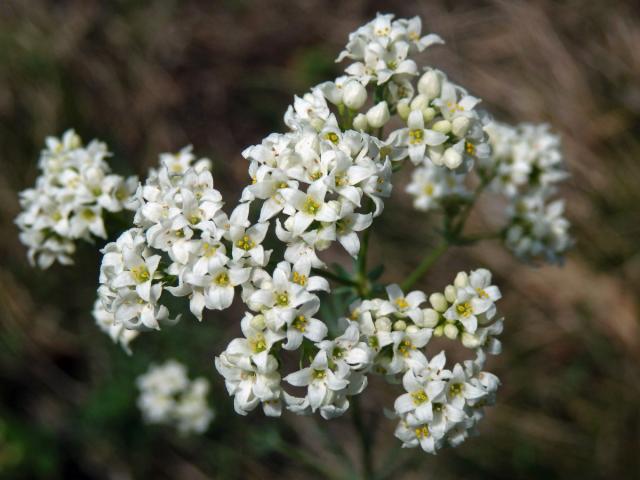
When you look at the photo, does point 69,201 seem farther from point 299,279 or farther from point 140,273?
point 299,279

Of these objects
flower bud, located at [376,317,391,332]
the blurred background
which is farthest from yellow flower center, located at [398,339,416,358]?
the blurred background

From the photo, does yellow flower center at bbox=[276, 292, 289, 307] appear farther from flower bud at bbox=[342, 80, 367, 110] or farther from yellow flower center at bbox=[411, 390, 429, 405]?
flower bud at bbox=[342, 80, 367, 110]

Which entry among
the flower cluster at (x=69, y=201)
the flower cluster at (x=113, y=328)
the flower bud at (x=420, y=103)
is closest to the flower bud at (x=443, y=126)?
the flower bud at (x=420, y=103)

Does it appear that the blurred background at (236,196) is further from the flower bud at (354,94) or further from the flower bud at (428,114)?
the flower bud at (354,94)

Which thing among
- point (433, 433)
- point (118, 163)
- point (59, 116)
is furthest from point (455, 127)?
point (59, 116)

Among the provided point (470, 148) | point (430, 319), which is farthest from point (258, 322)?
point (470, 148)

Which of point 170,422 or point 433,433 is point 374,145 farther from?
point 170,422
